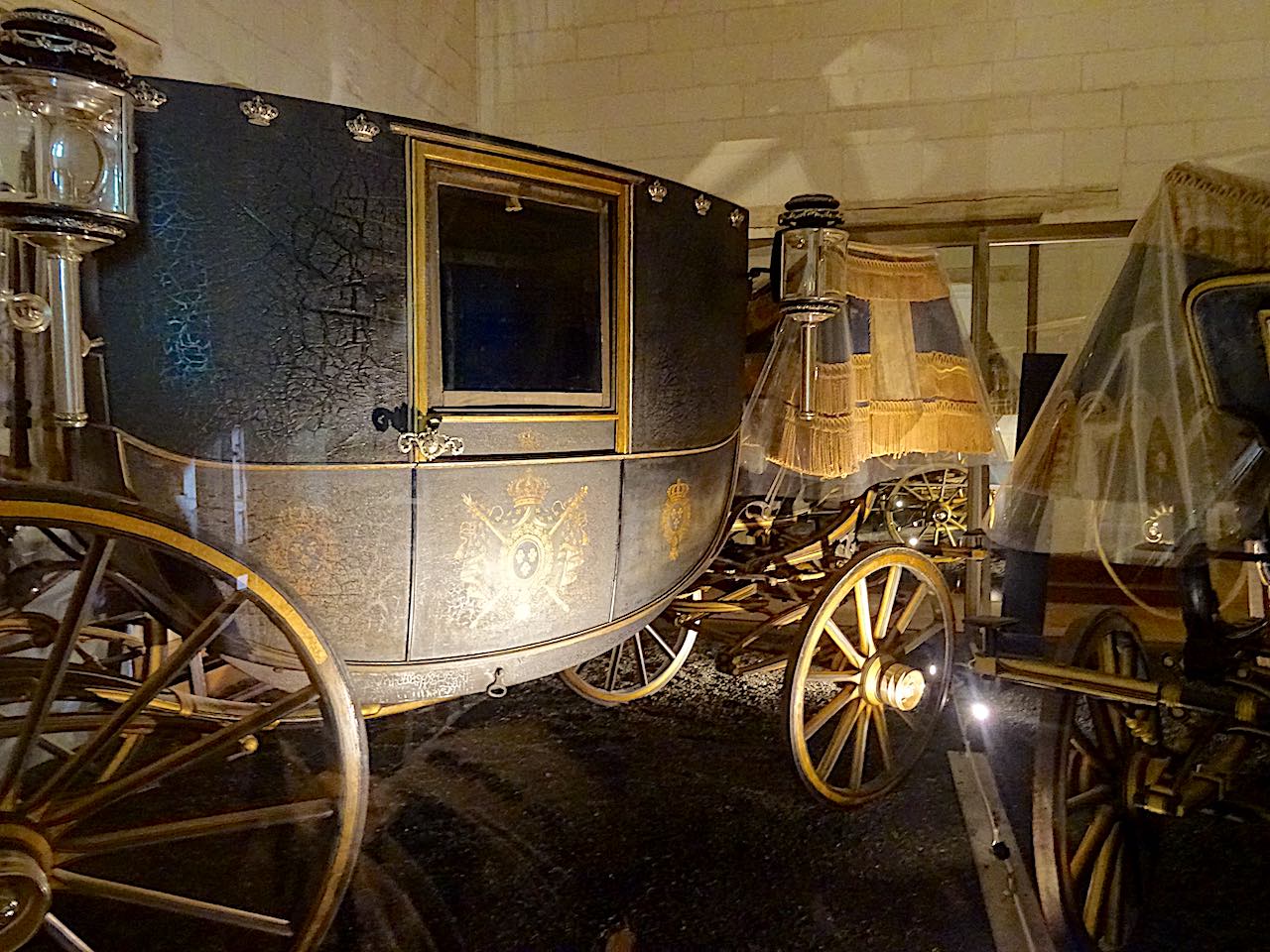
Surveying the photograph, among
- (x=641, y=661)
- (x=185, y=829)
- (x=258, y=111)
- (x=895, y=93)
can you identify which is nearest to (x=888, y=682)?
(x=641, y=661)

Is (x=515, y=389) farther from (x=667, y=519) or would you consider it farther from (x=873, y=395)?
(x=873, y=395)

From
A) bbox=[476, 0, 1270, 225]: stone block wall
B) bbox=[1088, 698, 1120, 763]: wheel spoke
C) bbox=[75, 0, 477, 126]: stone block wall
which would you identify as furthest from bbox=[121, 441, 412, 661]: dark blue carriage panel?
bbox=[476, 0, 1270, 225]: stone block wall

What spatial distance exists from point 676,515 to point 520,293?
0.59 metres

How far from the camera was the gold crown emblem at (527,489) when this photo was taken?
5.12 feet

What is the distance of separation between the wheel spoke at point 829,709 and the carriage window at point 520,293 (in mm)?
886

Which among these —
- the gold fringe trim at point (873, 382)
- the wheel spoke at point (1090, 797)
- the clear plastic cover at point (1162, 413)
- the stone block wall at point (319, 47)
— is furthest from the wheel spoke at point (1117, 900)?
the stone block wall at point (319, 47)

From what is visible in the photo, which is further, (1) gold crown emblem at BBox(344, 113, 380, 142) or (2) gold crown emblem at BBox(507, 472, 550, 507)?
(2) gold crown emblem at BBox(507, 472, 550, 507)

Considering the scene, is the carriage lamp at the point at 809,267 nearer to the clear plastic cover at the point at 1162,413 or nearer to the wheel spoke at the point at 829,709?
the clear plastic cover at the point at 1162,413

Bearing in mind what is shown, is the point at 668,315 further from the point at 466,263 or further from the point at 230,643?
the point at 230,643

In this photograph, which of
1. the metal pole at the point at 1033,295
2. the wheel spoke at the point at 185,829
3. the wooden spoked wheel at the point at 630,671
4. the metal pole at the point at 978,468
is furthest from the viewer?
the metal pole at the point at 1033,295

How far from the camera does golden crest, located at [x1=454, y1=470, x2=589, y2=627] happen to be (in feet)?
5.06

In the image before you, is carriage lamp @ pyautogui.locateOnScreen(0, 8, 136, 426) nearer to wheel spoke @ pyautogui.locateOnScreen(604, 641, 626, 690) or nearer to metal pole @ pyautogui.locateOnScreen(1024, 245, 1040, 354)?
wheel spoke @ pyautogui.locateOnScreen(604, 641, 626, 690)

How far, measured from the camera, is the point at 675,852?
186cm

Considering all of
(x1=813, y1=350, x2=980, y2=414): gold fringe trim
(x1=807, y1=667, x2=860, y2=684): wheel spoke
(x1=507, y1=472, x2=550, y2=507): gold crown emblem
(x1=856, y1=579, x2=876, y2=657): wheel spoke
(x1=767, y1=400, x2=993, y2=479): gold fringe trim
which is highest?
(x1=813, y1=350, x2=980, y2=414): gold fringe trim
